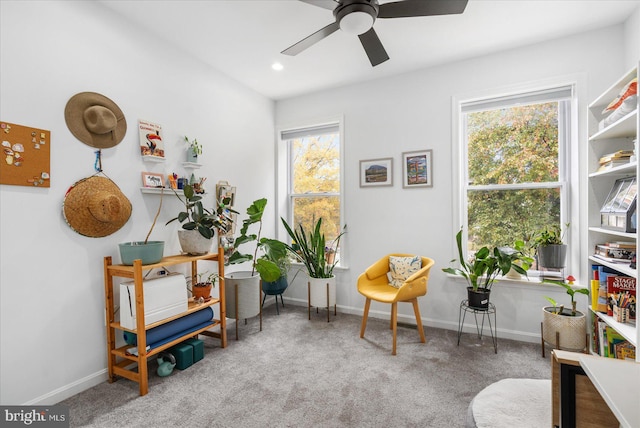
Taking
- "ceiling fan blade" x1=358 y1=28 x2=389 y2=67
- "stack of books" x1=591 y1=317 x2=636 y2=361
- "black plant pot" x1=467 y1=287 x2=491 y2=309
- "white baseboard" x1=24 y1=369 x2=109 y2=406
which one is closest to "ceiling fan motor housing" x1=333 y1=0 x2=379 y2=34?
"ceiling fan blade" x1=358 y1=28 x2=389 y2=67

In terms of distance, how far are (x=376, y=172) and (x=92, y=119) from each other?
2.72m

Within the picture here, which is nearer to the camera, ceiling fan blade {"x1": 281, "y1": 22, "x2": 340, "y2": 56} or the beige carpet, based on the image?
the beige carpet

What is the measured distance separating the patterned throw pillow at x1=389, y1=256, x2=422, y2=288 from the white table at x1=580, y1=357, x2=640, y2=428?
1.95 m

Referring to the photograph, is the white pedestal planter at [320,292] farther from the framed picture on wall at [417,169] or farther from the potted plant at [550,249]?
the potted plant at [550,249]

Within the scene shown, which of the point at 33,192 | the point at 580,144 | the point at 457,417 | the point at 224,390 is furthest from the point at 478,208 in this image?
the point at 33,192

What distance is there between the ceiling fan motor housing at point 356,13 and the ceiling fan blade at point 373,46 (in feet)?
0.56

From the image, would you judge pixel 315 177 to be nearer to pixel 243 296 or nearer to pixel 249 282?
pixel 249 282

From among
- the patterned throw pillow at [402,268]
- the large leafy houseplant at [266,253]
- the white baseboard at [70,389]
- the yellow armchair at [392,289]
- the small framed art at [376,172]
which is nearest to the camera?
the white baseboard at [70,389]

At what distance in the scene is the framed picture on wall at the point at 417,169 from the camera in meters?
3.35

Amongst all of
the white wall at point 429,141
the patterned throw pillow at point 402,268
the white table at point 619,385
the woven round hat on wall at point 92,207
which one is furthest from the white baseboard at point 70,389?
the white table at point 619,385

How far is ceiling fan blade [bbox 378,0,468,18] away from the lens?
1.70 meters

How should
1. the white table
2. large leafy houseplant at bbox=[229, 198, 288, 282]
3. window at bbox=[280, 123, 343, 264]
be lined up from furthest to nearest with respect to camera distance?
window at bbox=[280, 123, 343, 264] < large leafy houseplant at bbox=[229, 198, 288, 282] < the white table

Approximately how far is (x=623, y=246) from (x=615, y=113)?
3.15ft

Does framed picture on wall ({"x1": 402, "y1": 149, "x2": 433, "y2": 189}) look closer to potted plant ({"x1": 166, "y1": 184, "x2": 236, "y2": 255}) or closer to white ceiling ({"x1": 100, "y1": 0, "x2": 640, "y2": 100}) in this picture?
white ceiling ({"x1": 100, "y1": 0, "x2": 640, "y2": 100})
